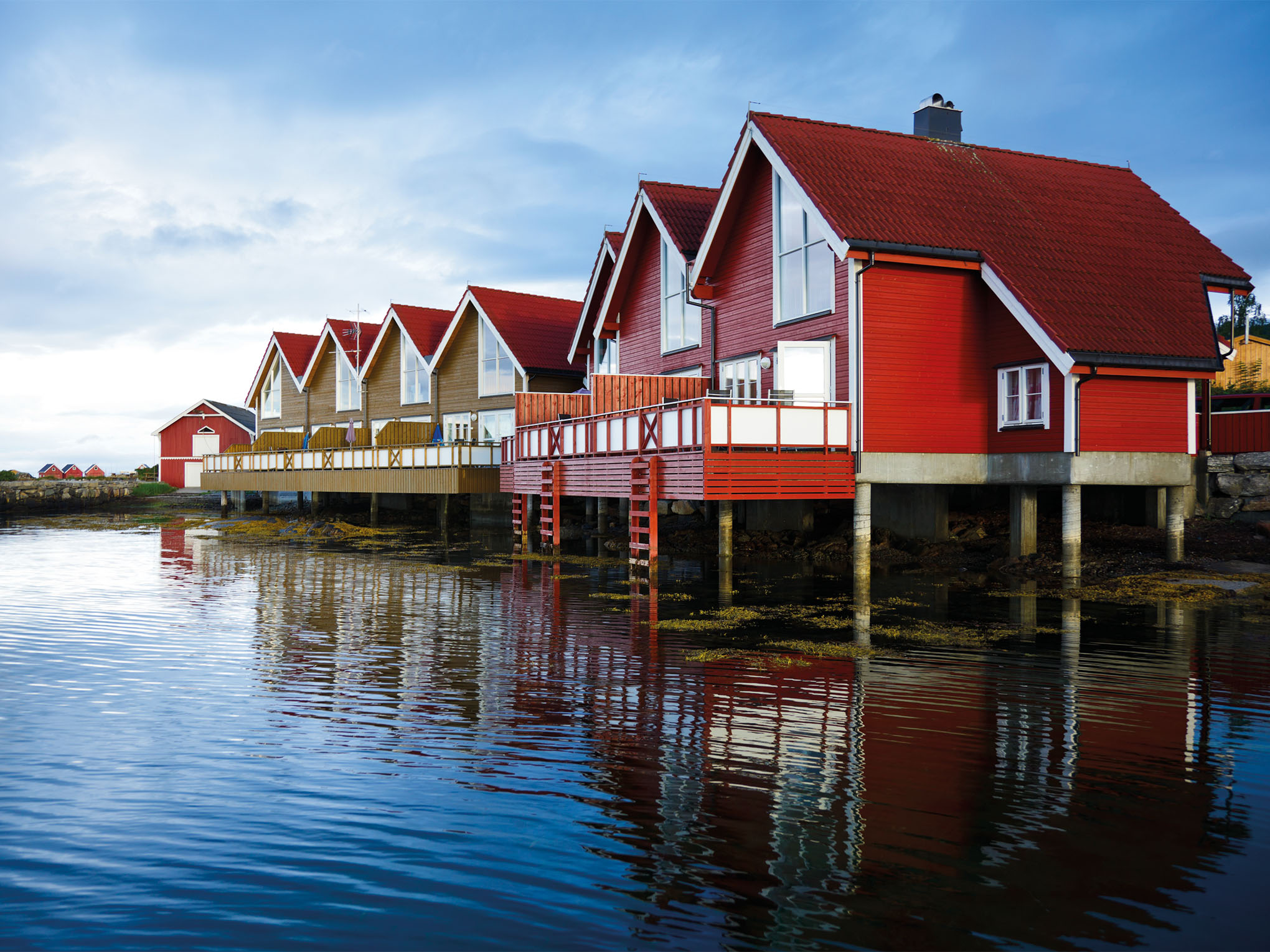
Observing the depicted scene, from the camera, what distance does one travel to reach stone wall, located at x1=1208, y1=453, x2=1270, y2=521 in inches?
822

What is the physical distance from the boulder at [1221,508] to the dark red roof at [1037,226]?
12.2ft

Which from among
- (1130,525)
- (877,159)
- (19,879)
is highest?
(877,159)

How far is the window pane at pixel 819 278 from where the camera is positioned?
20.3m

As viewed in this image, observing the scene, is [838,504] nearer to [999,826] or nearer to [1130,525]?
[1130,525]

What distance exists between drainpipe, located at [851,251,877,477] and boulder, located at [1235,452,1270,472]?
29.2 ft

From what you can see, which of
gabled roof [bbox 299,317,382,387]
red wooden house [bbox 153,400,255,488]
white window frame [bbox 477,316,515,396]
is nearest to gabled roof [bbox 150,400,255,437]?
red wooden house [bbox 153,400,255,488]

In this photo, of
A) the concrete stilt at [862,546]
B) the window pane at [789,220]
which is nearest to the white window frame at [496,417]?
the window pane at [789,220]

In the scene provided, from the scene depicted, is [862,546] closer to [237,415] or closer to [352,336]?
[352,336]

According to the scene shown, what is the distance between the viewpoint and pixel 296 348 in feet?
177

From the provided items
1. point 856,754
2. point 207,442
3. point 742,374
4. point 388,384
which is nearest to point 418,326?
point 388,384

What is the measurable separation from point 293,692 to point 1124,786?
294 inches

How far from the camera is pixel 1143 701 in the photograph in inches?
367

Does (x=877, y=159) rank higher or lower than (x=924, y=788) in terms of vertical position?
higher

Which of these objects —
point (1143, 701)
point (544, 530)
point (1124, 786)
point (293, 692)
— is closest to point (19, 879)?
point (293, 692)
